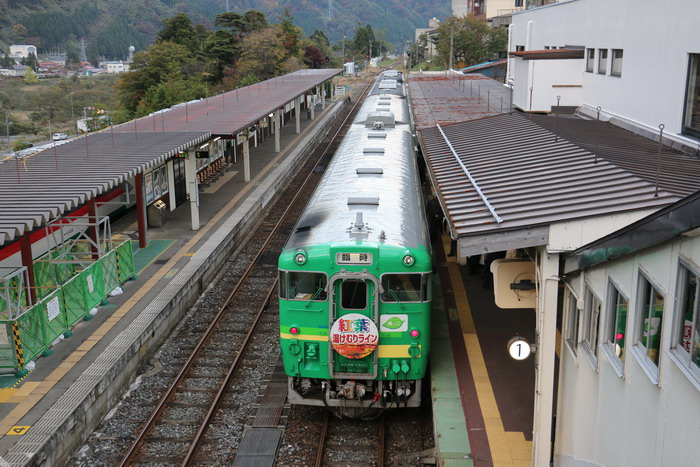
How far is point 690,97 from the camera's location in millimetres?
Result: 8789

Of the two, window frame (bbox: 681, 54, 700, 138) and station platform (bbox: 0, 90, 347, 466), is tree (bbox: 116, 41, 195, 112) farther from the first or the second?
window frame (bbox: 681, 54, 700, 138)

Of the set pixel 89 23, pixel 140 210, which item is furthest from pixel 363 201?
pixel 89 23

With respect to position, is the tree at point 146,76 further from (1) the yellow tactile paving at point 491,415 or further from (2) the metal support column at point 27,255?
(1) the yellow tactile paving at point 491,415

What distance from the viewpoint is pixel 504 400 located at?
8.55 metres

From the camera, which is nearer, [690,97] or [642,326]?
[642,326]

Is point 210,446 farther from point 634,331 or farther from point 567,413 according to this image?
point 634,331

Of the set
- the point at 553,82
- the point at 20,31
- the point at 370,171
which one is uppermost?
the point at 20,31

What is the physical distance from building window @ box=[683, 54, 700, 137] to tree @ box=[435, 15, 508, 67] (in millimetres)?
51489

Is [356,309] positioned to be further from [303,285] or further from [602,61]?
[602,61]

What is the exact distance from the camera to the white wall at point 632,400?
4.32 m

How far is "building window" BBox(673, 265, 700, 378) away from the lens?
433 centimetres

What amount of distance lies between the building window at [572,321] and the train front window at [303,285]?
273 cm

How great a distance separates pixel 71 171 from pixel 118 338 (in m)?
3.77

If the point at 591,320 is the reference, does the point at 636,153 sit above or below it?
above
